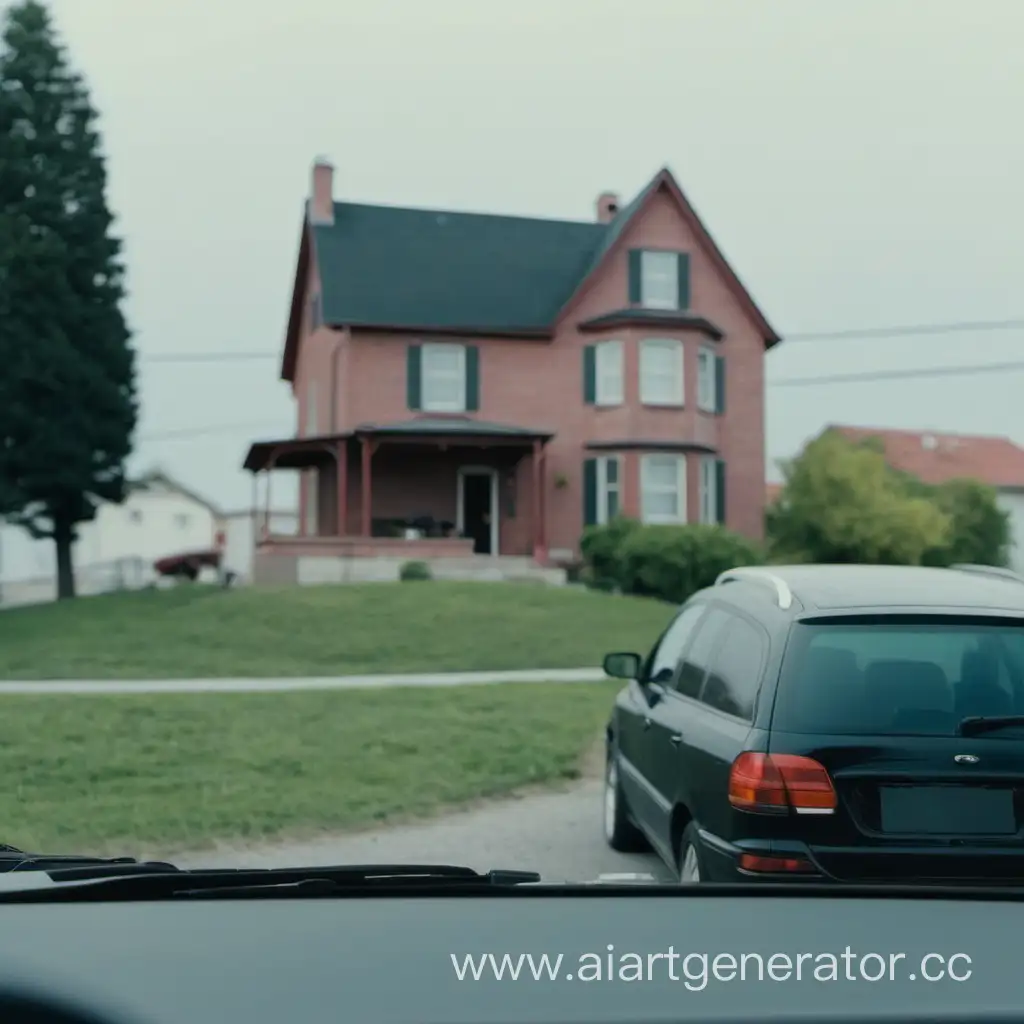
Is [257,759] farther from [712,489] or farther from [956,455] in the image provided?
[956,455]

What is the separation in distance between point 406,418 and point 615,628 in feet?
36.1

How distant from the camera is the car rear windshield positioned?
188 inches

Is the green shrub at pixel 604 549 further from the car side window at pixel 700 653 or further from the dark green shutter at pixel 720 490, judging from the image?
the car side window at pixel 700 653

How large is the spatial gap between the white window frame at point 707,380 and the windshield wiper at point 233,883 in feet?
95.7

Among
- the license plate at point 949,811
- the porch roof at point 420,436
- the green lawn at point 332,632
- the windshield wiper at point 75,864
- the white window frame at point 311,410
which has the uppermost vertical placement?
the white window frame at point 311,410

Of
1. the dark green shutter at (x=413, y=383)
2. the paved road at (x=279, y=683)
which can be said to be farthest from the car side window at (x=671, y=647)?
the dark green shutter at (x=413, y=383)

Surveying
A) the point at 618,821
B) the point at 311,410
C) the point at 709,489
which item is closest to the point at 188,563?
the point at 311,410

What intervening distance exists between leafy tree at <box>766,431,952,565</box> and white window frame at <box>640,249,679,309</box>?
5.12 metres

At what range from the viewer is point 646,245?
3164cm

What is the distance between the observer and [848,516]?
30812mm

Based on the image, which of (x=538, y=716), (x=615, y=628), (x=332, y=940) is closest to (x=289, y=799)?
(x=538, y=716)

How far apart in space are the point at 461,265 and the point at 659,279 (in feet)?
16.1

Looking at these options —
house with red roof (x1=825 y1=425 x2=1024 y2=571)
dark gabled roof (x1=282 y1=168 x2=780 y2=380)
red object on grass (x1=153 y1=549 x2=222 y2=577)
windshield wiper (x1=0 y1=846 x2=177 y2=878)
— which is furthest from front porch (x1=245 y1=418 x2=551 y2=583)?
house with red roof (x1=825 y1=425 x2=1024 y2=571)

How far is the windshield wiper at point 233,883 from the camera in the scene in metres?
2.29
